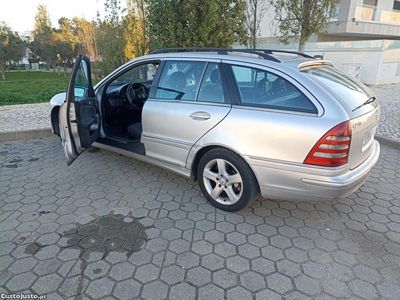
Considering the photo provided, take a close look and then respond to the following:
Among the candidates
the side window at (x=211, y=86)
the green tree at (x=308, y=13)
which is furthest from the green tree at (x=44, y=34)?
the side window at (x=211, y=86)

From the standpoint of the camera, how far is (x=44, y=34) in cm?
3369

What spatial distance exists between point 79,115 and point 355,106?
9.89ft

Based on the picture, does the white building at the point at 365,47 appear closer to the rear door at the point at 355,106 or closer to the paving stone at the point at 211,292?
the rear door at the point at 355,106

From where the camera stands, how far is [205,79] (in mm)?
3021

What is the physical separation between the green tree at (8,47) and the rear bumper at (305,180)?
30.8 m

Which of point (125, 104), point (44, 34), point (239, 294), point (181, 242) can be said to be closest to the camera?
point (239, 294)

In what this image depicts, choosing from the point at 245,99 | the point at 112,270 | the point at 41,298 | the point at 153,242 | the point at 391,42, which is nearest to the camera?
the point at 41,298

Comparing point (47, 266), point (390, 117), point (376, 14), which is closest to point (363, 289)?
point (47, 266)

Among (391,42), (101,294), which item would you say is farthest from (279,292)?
(391,42)

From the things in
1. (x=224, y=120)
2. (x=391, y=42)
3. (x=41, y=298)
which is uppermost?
(x=391, y=42)

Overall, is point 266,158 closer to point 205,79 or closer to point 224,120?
point 224,120

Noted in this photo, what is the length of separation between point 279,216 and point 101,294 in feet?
6.10

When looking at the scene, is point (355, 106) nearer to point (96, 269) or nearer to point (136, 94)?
point (96, 269)

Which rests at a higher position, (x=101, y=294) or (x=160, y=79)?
(x=160, y=79)
